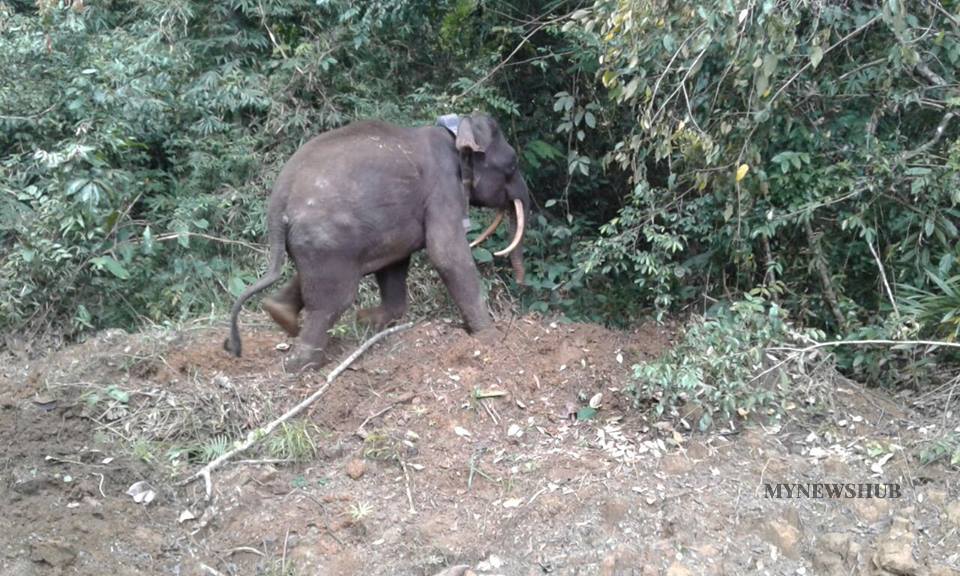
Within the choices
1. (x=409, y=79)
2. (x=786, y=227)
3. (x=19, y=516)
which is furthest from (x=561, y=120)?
(x=19, y=516)

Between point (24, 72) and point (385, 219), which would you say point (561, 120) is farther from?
point (24, 72)

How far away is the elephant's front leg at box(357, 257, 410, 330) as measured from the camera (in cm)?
699

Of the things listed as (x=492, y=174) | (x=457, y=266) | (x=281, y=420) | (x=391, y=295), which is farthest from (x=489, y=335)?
(x=281, y=420)

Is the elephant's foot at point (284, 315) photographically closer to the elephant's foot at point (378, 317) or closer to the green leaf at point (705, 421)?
the elephant's foot at point (378, 317)

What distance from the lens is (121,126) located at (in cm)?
793

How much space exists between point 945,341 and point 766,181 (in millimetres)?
1351

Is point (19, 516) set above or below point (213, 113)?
below

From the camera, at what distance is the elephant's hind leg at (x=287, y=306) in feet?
21.5

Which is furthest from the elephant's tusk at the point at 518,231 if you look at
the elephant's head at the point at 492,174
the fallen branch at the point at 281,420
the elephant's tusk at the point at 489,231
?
the fallen branch at the point at 281,420

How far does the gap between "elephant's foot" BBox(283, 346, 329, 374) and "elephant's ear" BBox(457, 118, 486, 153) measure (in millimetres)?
1640

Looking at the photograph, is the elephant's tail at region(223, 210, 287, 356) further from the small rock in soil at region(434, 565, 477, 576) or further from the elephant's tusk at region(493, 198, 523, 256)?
the small rock in soil at region(434, 565, 477, 576)

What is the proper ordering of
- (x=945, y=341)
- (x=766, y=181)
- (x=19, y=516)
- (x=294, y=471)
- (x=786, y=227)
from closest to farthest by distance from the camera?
1. (x=19, y=516)
2. (x=294, y=471)
3. (x=945, y=341)
4. (x=766, y=181)
5. (x=786, y=227)

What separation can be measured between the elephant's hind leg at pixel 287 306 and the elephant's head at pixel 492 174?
1293 mm

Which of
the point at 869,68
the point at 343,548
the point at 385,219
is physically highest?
the point at 869,68
